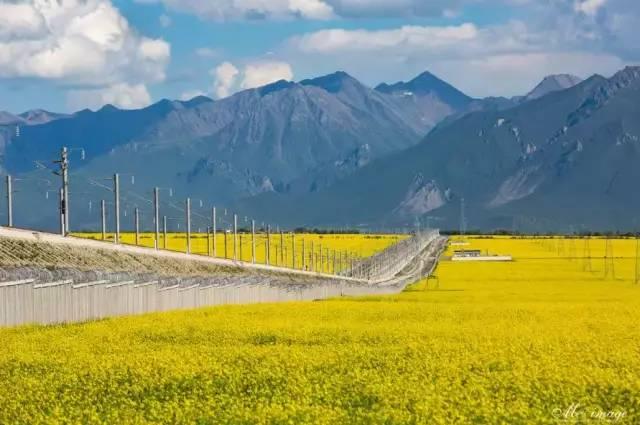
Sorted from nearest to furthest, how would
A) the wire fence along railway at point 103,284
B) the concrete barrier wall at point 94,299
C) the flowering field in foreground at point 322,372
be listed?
the flowering field in foreground at point 322,372
the concrete barrier wall at point 94,299
the wire fence along railway at point 103,284

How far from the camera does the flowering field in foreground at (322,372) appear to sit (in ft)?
71.9

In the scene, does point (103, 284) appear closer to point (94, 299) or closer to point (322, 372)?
point (94, 299)

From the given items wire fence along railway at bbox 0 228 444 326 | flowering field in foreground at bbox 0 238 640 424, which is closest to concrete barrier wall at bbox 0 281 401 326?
wire fence along railway at bbox 0 228 444 326

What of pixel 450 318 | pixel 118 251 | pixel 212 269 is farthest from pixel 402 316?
pixel 212 269

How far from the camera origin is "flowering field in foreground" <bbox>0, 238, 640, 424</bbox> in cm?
2192

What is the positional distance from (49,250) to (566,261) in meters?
132

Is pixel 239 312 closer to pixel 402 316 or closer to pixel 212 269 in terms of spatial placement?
pixel 402 316

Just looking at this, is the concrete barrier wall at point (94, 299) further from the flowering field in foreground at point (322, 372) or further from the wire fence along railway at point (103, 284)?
the flowering field in foreground at point (322, 372)

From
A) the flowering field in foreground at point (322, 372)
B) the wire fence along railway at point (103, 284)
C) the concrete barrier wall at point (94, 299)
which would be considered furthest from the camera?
the wire fence along railway at point (103, 284)

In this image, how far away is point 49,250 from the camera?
231 feet

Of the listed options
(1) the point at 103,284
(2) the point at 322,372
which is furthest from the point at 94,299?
(2) the point at 322,372

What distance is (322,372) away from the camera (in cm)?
2653

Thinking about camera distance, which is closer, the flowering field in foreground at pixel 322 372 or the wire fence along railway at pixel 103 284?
the flowering field in foreground at pixel 322 372

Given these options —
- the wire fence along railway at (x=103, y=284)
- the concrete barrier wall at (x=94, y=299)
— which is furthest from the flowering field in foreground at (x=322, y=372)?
the wire fence along railway at (x=103, y=284)
